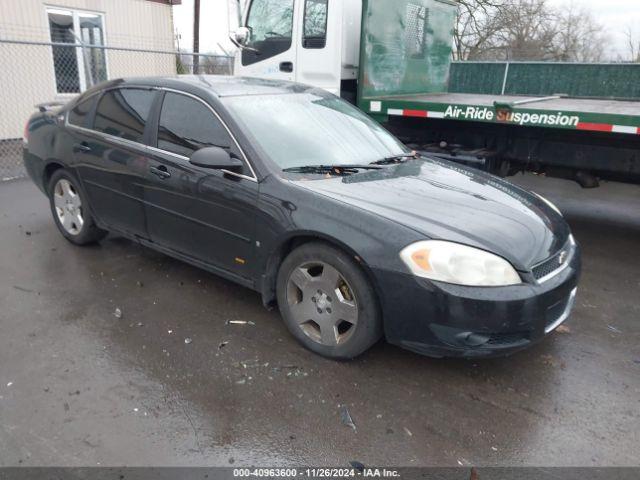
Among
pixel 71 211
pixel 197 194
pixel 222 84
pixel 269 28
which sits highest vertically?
pixel 269 28

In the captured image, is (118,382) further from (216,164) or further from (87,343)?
(216,164)

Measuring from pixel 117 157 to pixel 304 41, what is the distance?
3121mm

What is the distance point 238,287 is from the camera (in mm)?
4289

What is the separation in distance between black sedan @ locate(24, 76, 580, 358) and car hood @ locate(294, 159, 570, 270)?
0.01 meters

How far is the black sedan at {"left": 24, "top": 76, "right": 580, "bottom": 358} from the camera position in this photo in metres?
2.78

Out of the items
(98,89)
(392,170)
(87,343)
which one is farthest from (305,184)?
(98,89)

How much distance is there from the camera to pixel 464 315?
2.73 meters

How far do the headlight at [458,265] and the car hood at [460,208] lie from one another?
0.05 metres

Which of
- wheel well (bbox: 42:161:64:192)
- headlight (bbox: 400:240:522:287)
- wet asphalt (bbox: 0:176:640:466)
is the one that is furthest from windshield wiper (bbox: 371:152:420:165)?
wheel well (bbox: 42:161:64:192)

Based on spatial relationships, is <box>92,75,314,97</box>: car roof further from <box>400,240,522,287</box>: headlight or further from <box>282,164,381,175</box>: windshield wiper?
<box>400,240,522,287</box>: headlight

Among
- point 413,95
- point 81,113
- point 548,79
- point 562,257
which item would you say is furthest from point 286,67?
point 548,79

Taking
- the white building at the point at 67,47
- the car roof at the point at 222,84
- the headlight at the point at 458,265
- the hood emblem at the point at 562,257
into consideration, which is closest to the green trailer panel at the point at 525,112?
the car roof at the point at 222,84

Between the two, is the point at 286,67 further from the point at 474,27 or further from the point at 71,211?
the point at 474,27

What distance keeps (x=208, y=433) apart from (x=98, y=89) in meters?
3.40
